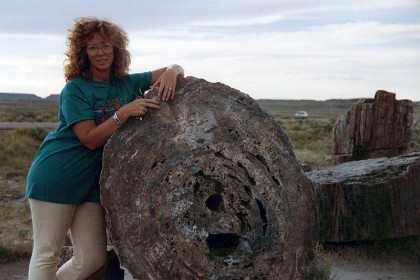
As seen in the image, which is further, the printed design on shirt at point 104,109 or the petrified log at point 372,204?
the petrified log at point 372,204

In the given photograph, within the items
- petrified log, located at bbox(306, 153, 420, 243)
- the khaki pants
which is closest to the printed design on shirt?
the khaki pants

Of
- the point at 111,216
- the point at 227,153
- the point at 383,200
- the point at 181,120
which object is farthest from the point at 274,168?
the point at 383,200

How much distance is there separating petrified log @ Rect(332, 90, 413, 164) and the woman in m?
4.96

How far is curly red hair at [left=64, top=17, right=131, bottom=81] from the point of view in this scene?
414 centimetres

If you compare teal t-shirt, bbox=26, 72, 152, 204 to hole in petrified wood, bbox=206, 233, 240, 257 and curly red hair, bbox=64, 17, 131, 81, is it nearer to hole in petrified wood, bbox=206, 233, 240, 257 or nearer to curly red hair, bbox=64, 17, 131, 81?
curly red hair, bbox=64, 17, 131, 81

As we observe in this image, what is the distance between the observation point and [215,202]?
416 cm

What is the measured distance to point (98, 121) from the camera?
4125 mm

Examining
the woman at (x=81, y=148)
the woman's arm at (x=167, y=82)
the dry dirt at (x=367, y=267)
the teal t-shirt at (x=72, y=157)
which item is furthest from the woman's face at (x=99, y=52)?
the dry dirt at (x=367, y=267)

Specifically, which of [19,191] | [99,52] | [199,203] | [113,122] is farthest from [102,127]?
[19,191]

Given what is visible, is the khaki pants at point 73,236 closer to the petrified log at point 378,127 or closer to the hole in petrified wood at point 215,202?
the hole in petrified wood at point 215,202

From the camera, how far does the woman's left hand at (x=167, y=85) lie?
4.19 metres

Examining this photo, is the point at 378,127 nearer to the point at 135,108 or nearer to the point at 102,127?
the point at 135,108

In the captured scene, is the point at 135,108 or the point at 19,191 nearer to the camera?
the point at 135,108

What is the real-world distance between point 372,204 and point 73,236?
131 inches
